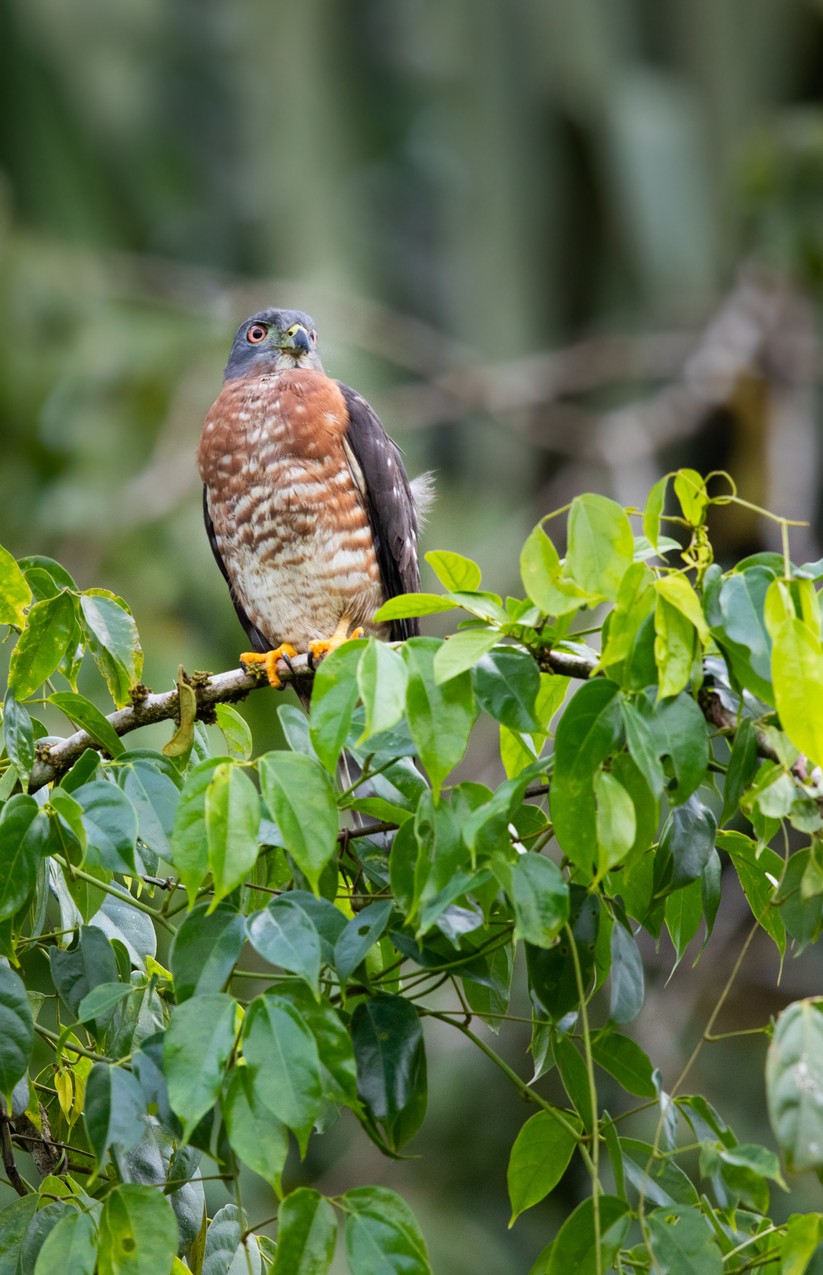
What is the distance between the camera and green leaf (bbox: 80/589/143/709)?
184cm

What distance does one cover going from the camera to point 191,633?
16.4ft

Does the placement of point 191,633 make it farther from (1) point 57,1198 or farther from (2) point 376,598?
(1) point 57,1198

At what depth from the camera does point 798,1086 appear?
1203mm

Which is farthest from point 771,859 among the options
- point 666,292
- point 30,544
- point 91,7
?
point 91,7

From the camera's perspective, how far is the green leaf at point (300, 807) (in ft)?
4.59

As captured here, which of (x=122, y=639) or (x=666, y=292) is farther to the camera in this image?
(x=666, y=292)

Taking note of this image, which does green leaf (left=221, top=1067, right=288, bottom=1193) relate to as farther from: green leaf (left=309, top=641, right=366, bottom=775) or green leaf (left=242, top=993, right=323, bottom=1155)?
green leaf (left=309, top=641, right=366, bottom=775)

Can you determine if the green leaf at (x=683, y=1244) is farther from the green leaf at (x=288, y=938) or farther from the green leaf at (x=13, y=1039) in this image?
the green leaf at (x=13, y=1039)

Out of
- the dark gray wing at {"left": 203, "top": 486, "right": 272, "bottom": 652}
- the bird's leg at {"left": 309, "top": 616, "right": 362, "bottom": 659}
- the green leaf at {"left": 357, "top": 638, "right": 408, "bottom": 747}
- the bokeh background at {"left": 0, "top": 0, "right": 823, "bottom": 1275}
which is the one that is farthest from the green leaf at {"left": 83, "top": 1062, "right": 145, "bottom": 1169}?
the bokeh background at {"left": 0, "top": 0, "right": 823, "bottom": 1275}

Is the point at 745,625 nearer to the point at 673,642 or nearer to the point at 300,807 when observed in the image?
the point at 673,642

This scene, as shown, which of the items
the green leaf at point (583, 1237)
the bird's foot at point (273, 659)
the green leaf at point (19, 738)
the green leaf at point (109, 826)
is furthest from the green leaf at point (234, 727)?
the green leaf at point (583, 1237)

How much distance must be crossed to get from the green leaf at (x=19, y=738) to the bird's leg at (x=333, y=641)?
0.75m

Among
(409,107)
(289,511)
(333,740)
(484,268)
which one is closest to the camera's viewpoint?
(333,740)

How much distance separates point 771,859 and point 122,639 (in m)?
0.89
